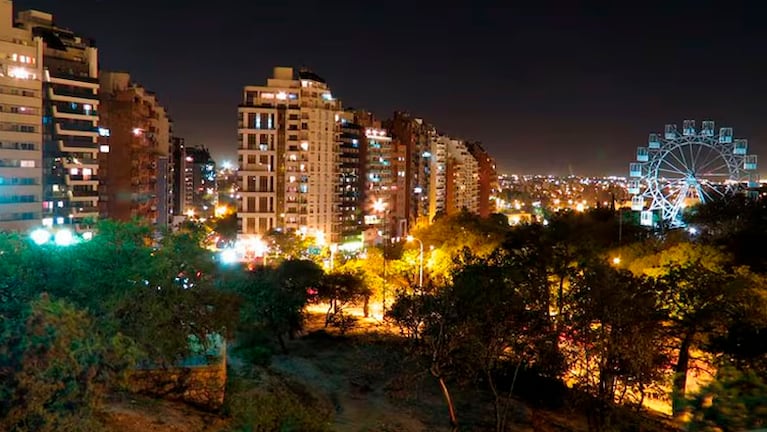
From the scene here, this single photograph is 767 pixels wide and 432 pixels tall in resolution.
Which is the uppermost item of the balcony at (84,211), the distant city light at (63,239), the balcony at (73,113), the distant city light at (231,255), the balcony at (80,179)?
the balcony at (73,113)

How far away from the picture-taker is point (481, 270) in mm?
24578

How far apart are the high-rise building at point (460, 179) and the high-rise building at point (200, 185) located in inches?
1598

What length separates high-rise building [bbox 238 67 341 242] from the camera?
5991 cm

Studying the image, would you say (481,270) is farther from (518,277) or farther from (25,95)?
(25,95)

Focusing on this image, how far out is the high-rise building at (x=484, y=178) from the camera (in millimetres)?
128875

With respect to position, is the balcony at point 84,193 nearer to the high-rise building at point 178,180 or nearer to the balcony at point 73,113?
the balcony at point 73,113

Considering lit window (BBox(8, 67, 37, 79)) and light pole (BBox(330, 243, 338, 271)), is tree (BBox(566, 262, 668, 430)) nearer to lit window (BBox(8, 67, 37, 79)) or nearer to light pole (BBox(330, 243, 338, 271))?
light pole (BBox(330, 243, 338, 271))

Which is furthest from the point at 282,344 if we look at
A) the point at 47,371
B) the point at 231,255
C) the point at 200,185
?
the point at 200,185

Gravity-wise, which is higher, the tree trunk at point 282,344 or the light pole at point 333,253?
the light pole at point 333,253

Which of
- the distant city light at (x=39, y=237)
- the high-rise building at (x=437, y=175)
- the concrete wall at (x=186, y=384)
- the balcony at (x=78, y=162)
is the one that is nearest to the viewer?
the distant city light at (x=39, y=237)

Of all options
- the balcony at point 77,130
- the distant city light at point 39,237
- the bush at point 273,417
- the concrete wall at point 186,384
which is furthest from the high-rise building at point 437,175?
the bush at point 273,417

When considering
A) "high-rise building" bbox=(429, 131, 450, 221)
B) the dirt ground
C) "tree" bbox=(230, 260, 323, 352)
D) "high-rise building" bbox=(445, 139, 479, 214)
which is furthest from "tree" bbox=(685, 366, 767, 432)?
"high-rise building" bbox=(445, 139, 479, 214)

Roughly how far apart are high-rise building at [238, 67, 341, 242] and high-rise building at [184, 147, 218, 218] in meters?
47.5

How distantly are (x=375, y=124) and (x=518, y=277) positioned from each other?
60999mm
